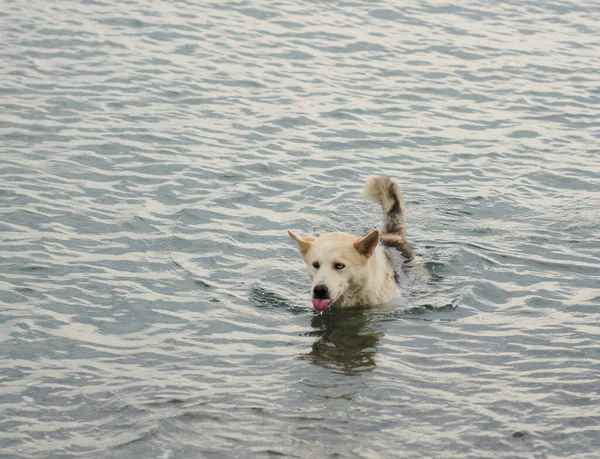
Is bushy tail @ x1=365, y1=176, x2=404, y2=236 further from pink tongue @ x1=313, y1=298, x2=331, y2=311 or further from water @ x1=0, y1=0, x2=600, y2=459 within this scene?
pink tongue @ x1=313, y1=298, x2=331, y2=311

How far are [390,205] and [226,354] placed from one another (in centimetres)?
335

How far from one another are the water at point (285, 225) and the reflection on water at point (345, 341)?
0.03 meters

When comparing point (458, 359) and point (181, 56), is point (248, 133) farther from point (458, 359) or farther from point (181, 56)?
point (458, 359)

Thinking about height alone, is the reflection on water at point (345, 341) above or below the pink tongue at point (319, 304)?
below

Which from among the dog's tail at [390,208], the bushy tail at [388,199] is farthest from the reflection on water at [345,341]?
the bushy tail at [388,199]

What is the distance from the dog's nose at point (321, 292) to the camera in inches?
356

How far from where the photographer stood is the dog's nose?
905 cm

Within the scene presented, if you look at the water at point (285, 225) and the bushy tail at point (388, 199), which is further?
the bushy tail at point (388, 199)

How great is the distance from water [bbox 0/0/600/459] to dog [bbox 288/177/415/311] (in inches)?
10.6

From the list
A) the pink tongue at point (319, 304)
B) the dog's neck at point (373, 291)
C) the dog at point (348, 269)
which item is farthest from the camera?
the dog's neck at point (373, 291)

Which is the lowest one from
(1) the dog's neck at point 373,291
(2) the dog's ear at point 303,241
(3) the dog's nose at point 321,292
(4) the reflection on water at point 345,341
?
(4) the reflection on water at point 345,341

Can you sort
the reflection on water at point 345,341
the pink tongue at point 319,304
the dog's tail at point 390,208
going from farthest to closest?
1. the dog's tail at point 390,208
2. the pink tongue at point 319,304
3. the reflection on water at point 345,341

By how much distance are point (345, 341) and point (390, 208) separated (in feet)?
8.15

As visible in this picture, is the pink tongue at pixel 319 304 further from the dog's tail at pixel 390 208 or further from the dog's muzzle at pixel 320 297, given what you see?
the dog's tail at pixel 390 208
